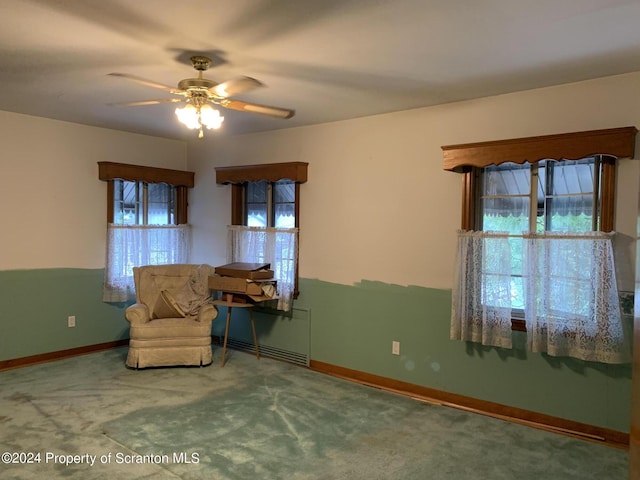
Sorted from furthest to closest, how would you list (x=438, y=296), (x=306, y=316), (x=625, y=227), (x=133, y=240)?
(x=133, y=240)
(x=306, y=316)
(x=438, y=296)
(x=625, y=227)

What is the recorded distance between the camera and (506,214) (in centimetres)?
359

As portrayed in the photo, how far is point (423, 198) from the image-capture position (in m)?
3.95

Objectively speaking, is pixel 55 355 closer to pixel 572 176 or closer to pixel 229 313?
pixel 229 313

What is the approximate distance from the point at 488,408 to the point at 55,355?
403 cm

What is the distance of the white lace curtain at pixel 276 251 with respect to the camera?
15.8 feet

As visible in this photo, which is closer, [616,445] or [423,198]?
[616,445]

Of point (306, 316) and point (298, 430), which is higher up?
point (306, 316)

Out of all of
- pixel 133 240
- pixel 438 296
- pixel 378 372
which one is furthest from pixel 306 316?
pixel 133 240

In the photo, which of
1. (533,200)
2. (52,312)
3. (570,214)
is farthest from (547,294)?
(52,312)

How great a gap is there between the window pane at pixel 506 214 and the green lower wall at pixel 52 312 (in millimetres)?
3908

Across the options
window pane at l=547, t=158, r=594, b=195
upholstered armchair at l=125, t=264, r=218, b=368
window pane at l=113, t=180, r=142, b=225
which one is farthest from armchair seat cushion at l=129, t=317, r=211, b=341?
window pane at l=547, t=158, r=594, b=195

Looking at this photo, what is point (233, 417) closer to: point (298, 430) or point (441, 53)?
point (298, 430)

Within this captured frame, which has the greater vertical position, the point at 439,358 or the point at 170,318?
the point at 170,318

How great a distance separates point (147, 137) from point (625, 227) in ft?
15.4
